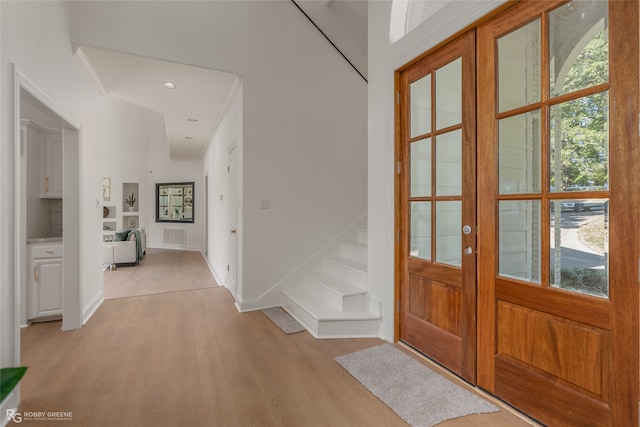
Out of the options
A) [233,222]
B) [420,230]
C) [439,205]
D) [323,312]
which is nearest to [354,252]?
[323,312]

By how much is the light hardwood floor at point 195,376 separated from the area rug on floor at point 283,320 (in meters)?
0.10

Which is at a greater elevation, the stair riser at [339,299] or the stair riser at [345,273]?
the stair riser at [345,273]

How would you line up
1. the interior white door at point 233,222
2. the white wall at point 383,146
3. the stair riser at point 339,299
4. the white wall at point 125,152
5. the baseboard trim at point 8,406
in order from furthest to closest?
the white wall at point 125,152 → the interior white door at point 233,222 → the stair riser at point 339,299 → the white wall at point 383,146 → the baseboard trim at point 8,406

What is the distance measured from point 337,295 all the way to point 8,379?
2.48 m

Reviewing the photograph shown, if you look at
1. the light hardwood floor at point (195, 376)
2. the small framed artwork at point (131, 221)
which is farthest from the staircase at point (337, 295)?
the small framed artwork at point (131, 221)

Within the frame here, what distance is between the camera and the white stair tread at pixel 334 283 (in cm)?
310

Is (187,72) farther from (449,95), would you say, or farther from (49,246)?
(449,95)

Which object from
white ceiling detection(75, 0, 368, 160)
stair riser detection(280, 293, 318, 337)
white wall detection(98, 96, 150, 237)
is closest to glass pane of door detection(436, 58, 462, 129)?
stair riser detection(280, 293, 318, 337)

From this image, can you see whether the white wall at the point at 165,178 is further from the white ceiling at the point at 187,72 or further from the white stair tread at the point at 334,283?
the white stair tread at the point at 334,283

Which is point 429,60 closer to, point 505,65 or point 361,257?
point 505,65

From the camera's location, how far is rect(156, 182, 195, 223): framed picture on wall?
9442mm

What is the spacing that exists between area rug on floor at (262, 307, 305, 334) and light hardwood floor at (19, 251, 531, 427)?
95 millimetres

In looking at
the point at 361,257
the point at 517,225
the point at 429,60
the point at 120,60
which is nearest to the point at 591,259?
the point at 517,225

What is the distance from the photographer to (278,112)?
3.77m
